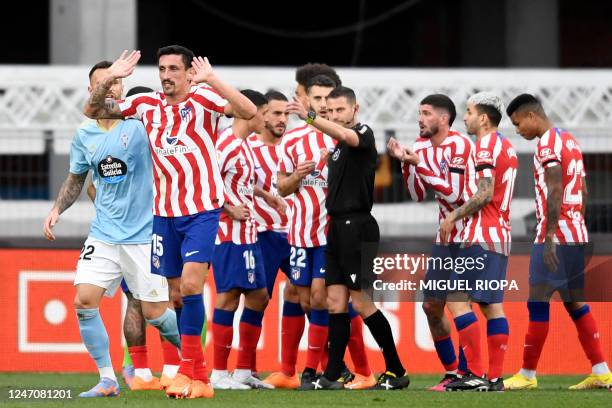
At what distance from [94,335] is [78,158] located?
1.27 meters

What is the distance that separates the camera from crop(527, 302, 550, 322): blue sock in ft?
35.4

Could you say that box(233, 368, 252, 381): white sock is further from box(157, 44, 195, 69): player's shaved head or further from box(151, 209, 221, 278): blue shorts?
box(157, 44, 195, 69): player's shaved head

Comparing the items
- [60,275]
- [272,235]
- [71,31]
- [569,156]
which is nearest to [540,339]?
[569,156]

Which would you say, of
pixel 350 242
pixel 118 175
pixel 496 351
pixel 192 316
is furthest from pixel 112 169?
pixel 496 351

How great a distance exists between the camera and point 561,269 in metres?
10.8

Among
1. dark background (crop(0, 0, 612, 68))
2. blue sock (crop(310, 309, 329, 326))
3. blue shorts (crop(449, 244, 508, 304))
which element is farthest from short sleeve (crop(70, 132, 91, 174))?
dark background (crop(0, 0, 612, 68))

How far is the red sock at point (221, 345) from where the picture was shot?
10945mm

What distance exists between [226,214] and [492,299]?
7.09 ft

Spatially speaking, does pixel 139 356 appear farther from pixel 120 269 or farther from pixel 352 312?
pixel 352 312

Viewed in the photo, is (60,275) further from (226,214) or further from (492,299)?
(492,299)

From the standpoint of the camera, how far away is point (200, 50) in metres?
35.8

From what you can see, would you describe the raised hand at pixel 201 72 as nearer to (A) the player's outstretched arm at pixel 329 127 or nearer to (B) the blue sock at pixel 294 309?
(A) the player's outstretched arm at pixel 329 127

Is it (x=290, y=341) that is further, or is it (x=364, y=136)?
(x=290, y=341)

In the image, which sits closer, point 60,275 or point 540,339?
point 540,339
